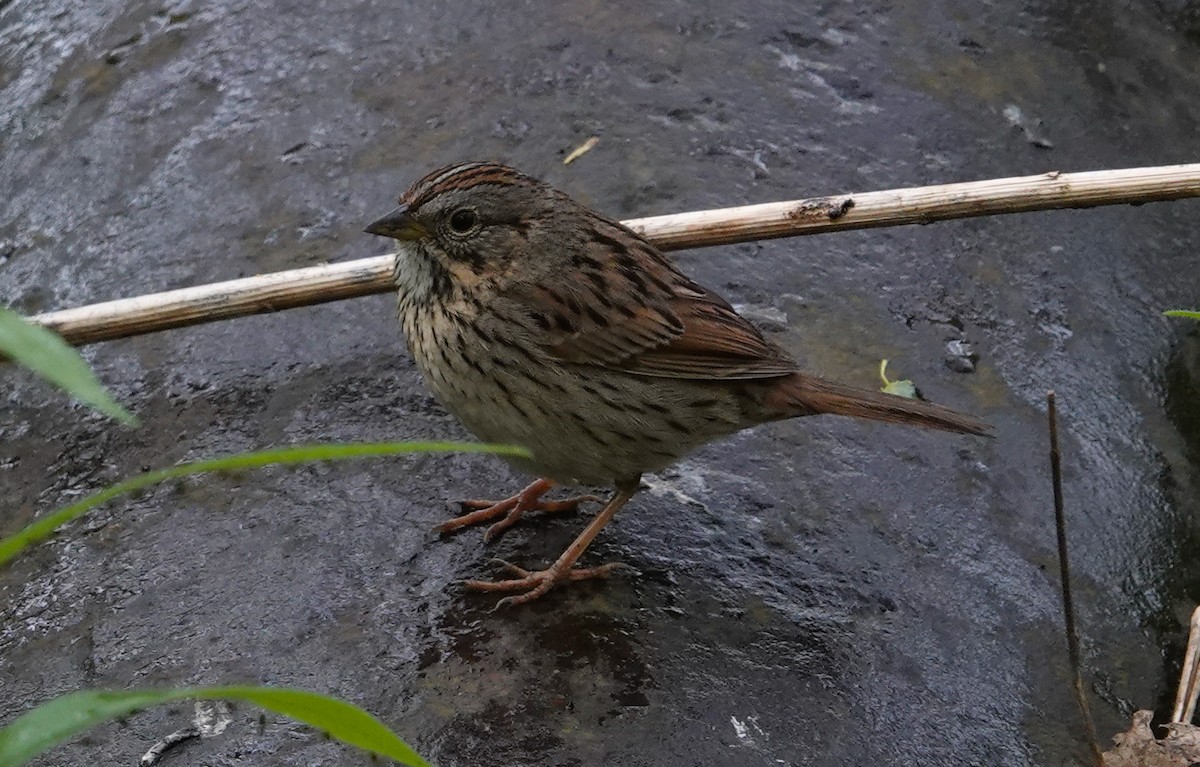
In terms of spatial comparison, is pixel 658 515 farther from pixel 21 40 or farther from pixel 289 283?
pixel 21 40

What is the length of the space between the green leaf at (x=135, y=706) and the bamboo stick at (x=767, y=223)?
107 inches

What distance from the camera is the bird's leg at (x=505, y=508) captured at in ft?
12.4

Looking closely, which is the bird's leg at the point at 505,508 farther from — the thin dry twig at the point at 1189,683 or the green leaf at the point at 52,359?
the green leaf at the point at 52,359

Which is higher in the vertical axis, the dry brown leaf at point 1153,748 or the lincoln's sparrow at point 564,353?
the lincoln's sparrow at point 564,353

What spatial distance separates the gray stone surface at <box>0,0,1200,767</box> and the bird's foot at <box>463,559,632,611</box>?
0.05 metres

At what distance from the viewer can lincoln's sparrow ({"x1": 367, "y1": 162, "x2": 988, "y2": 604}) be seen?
3598mm

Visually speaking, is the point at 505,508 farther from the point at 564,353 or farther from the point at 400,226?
the point at 400,226

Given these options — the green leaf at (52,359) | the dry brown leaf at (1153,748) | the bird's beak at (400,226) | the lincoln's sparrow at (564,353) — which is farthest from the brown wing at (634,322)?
the green leaf at (52,359)

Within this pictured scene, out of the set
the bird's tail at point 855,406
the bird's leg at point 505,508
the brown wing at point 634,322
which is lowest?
the bird's leg at point 505,508

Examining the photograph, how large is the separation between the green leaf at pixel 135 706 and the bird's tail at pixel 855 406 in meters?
2.39

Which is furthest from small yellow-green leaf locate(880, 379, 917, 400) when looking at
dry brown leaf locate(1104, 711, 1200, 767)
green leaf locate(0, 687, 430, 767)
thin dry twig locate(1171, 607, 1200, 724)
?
green leaf locate(0, 687, 430, 767)

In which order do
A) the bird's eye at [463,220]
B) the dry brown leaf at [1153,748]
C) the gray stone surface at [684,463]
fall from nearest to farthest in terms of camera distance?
1. the dry brown leaf at [1153,748]
2. the gray stone surface at [684,463]
3. the bird's eye at [463,220]

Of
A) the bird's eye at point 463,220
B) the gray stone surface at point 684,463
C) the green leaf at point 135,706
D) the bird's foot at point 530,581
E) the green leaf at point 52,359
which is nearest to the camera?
the green leaf at point 52,359

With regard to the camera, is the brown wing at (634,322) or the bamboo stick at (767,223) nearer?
the brown wing at (634,322)
